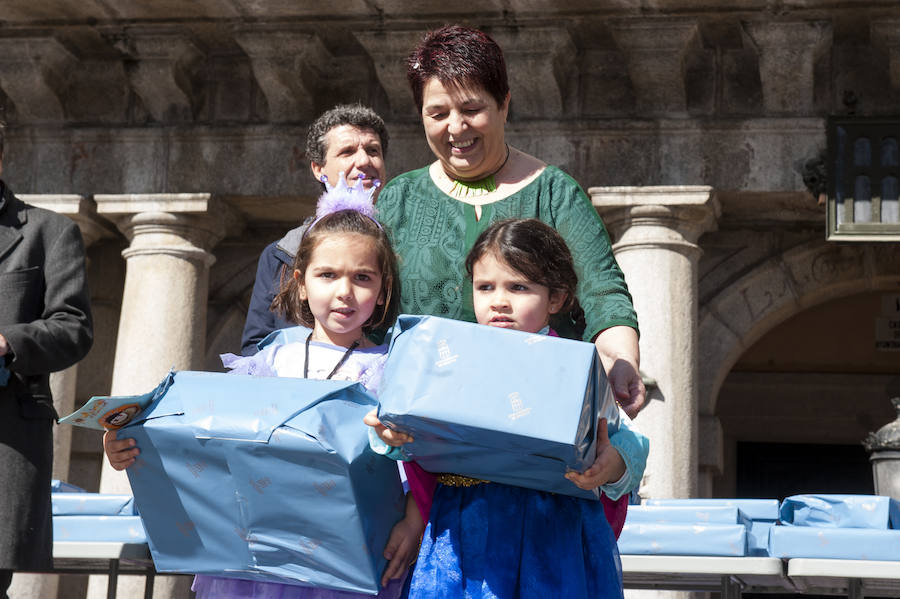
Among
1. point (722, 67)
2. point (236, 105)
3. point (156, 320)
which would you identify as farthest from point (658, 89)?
point (156, 320)

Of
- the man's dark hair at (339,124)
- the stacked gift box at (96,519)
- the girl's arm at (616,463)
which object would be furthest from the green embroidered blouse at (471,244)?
the stacked gift box at (96,519)

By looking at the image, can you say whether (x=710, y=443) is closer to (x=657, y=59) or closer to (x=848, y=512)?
(x=657, y=59)

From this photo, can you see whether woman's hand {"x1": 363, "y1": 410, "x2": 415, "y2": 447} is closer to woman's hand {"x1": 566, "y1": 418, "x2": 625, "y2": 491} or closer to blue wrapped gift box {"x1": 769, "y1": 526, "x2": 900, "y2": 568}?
woman's hand {"x1": 566, "y1": 418, "x2": 625, "y2": 491}

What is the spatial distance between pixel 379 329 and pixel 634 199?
4.62m

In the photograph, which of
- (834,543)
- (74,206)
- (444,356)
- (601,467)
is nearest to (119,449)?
(444,356)

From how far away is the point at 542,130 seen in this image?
808cm

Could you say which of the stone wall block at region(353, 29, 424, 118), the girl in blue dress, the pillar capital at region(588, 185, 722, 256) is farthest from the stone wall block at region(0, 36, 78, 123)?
the girl in blue dress

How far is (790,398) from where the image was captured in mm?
12219

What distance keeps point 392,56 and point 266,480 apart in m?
5.57

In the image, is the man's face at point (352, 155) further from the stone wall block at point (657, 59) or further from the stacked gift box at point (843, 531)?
the stone wall block at point (657, 59)

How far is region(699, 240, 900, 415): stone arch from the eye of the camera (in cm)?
862

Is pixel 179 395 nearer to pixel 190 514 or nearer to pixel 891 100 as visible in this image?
pixel 190 514

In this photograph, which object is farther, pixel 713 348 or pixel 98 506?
pixel 713 348

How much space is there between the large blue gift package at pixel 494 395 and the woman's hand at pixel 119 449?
57 centimetres
